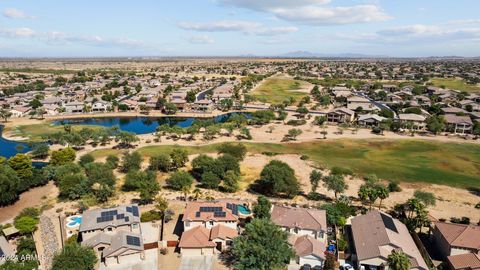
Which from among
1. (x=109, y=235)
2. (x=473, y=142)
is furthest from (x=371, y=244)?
(x=473, y=142)

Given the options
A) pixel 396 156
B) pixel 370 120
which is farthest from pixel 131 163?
pixel 370 120

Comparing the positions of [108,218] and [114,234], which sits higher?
[108,218]

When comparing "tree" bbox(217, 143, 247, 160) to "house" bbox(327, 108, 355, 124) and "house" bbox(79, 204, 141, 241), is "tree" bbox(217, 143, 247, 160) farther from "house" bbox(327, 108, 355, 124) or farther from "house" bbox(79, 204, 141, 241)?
"house" bbox(327, 108, 355, 124)

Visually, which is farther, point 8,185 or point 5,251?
point 8,185

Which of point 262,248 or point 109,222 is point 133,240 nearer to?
point 109,222

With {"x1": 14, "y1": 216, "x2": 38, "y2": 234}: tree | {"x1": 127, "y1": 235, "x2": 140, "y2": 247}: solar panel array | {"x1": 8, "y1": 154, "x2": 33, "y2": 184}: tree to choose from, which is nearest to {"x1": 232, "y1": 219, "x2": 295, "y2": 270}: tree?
{"x1": 127, "y1": 235, "x2": 140, "y2": 247}: solar panel array

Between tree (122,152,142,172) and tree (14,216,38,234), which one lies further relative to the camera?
tree (122,152,142,172)
